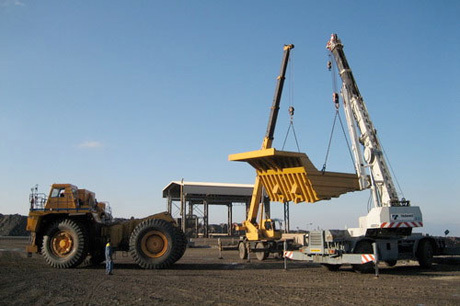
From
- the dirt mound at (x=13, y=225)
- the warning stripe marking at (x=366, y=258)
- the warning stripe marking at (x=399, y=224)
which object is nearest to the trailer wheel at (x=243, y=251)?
the warning stripe marking at (x=399, y=224)

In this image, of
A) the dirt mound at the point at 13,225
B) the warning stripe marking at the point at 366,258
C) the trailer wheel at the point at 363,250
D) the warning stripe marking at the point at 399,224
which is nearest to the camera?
the warning stripe marking at the point at 366,258

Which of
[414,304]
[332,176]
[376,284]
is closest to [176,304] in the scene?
[414,304]

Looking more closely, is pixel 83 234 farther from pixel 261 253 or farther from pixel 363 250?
pixel 363 250

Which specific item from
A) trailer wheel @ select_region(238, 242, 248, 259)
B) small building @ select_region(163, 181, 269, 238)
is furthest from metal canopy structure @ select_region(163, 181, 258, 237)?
trailer wheel @ select_region(238, 242, 248, 259)

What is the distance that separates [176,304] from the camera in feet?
30.4

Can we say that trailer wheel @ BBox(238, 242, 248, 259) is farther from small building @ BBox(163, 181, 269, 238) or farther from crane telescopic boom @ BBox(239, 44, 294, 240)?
small building @ BBox(163, 181, 269, 238)

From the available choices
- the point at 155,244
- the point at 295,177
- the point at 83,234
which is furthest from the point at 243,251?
the point at 83,234

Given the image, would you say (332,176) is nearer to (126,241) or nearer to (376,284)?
(376,284)

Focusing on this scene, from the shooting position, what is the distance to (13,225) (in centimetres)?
7075

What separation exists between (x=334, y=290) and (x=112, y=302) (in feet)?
19.1

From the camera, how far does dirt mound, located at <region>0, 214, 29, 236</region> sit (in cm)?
6912

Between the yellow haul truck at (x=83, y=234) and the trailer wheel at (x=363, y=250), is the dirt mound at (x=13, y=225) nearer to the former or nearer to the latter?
the yellow haul truck at (x=83, y=234)

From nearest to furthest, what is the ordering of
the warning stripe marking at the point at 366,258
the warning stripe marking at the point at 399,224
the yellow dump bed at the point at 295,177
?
the warning stripe marking at the point at 366,258, the warning stripe marking at the point at 399,224, the yellow dump bed at the point at 295,177

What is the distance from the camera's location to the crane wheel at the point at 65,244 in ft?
54.7
